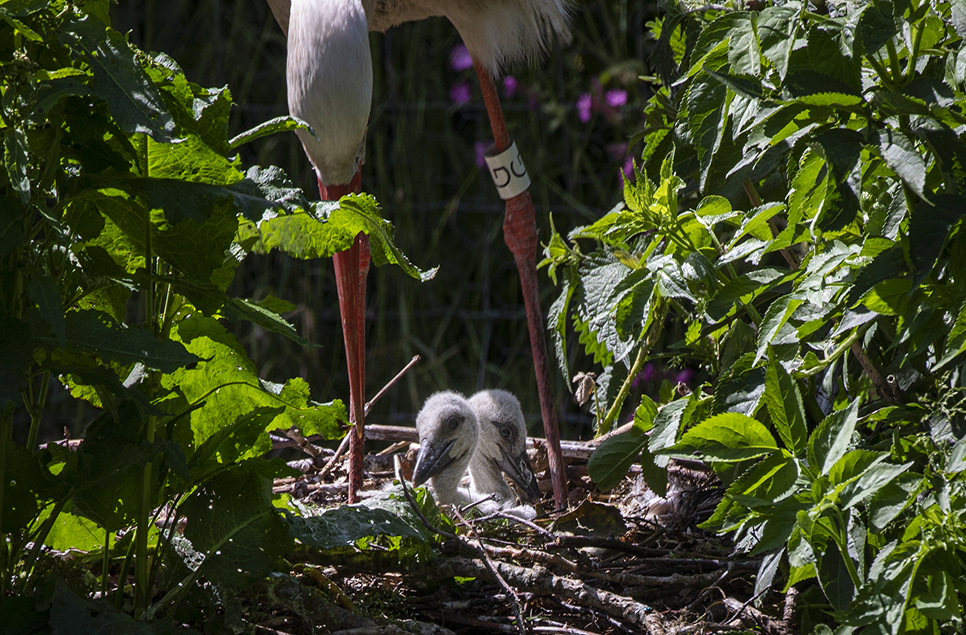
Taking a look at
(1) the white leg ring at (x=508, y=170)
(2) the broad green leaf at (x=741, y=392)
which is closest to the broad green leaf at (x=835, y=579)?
(2) the broad green leaf at (x=741, y=392)

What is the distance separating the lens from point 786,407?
84cm

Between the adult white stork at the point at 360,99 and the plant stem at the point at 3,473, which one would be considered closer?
the plant stem at the point at 3,473

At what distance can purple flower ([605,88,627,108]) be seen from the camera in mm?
3160

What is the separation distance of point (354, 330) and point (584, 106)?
1.82 meters

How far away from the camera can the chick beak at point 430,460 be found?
65.1 inches

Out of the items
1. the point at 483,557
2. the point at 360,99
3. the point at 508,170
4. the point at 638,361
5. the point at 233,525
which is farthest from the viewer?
the point at 508,170

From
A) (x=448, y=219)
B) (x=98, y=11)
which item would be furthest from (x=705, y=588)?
(x=448, y=219)

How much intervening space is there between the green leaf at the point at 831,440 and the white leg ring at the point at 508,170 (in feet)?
3.85

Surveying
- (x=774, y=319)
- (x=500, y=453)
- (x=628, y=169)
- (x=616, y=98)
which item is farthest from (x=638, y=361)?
(x=616, y=98)

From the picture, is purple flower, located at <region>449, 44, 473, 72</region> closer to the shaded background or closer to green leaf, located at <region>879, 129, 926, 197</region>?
the shaded background

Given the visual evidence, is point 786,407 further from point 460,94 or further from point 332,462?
point 460,94

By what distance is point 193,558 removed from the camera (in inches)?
38.3

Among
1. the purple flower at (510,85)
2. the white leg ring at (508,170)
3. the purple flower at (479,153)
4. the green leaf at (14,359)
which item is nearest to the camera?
the green leaf at (14,359)

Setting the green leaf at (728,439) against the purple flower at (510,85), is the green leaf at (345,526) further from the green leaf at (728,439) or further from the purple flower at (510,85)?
the purple flower at (510,85)
